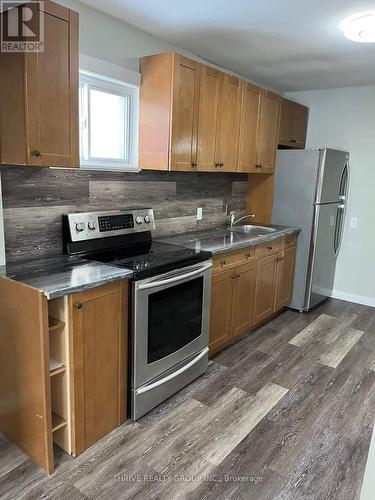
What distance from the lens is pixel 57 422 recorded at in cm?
192

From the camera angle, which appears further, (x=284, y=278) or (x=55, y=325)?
(x=284, y=278)

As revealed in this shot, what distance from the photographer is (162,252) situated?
252 cm

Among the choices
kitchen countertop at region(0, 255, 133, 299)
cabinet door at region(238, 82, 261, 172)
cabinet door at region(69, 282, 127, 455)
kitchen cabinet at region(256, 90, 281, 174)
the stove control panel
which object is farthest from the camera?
kitchen cabinet at region(256, 90, 281, 174)

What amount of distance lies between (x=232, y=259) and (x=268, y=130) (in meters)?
1.49

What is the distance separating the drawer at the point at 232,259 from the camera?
2.80 metres

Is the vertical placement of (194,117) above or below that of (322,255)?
above

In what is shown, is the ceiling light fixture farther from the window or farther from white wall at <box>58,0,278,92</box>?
the window

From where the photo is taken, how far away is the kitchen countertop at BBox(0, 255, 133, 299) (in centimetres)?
172

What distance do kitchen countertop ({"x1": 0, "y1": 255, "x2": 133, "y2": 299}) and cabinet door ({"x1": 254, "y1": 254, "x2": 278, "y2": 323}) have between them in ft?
5.64

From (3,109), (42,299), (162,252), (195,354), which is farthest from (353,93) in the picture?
(42,299)

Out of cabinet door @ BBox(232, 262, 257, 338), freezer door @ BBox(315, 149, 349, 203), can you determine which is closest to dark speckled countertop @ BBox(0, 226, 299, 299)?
cabinet door @ BBox(232, 262, 257, 338)

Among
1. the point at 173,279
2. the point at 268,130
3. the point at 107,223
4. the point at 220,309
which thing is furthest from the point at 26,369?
the point at 268,130

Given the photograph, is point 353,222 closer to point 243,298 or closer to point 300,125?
point 300,125

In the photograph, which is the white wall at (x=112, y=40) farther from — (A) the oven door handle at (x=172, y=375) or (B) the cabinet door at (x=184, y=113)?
(A) the oven door handle at (x=172, y=375)
